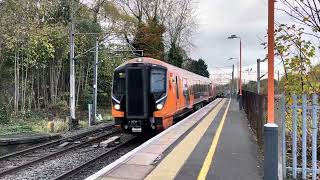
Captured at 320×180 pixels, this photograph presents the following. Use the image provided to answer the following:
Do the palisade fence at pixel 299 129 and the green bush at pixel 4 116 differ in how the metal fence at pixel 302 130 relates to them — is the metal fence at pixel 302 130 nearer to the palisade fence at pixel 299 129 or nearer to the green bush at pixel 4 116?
the palisade fence at pixel 299 129

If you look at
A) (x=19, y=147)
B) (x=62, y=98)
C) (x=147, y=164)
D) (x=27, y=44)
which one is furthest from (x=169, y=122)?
(x=62, y=98)

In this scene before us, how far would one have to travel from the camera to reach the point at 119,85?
18938mm

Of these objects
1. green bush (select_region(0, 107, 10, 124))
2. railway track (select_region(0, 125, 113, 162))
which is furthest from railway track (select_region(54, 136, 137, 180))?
green bush (select_region(0, 107, 10, 124))

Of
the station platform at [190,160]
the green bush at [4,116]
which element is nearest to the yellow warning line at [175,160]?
the station platform at [190,160]

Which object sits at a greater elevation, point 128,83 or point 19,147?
point 128,83

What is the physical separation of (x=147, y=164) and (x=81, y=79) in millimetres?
31677

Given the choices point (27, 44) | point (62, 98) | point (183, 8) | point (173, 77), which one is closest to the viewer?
point (173, 77)

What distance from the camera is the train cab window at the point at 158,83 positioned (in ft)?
61.6

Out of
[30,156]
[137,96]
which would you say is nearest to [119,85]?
[137,96]

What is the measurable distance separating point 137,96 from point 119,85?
95cm

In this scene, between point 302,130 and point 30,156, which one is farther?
point 30,156

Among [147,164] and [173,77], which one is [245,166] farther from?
[173,77]

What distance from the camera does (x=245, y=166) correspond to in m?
10.3

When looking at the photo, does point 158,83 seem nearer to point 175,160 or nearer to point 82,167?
point 82,167
